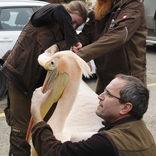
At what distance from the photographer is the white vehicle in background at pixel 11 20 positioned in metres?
6.72

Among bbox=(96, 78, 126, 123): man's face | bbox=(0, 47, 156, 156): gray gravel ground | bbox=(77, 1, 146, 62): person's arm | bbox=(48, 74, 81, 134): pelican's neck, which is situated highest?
bbox=(77, 1, 146, 62): person's arm

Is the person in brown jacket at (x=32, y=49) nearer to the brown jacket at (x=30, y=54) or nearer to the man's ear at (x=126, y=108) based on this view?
the brown jacket at (x=30, y=54)

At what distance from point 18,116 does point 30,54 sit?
0.62 metres

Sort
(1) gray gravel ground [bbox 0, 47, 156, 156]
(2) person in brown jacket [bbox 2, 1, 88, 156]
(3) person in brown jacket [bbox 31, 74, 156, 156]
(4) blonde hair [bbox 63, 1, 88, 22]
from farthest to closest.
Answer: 1. (1) gray gravel ground [bbox 0, 47, 156, 156]
2. (4) blonde hair [bbox 63, 1, 88, 22]
3. (2) person in brown jacket [bbox 2, 1, 88, 156]
4. (3) person in brown jacket [bbox 31, 74, 156, 156]

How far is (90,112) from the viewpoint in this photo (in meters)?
2.81

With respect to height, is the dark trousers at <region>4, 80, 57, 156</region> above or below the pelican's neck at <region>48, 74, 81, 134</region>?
below

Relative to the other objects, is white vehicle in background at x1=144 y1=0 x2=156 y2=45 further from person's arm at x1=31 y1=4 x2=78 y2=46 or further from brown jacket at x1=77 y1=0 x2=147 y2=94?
person's arm at x1=31 y1=4 x2=78 y2=46

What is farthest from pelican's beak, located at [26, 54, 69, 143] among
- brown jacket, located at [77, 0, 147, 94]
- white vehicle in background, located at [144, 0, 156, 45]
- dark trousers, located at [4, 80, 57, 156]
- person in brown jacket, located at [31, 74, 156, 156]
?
white vehicle in background, located at [144, 0, 156, 45]

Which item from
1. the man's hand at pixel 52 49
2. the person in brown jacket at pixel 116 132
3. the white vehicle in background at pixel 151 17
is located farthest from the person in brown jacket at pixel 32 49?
the white vehicle in background at pixel 151 17

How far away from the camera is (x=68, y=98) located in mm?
2715

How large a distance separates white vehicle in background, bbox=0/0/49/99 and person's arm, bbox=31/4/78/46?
3.79 meters

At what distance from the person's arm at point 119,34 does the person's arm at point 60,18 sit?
0.19 meters

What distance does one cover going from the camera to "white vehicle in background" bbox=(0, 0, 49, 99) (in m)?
6.72

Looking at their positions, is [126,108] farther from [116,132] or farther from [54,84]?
[54,84]
